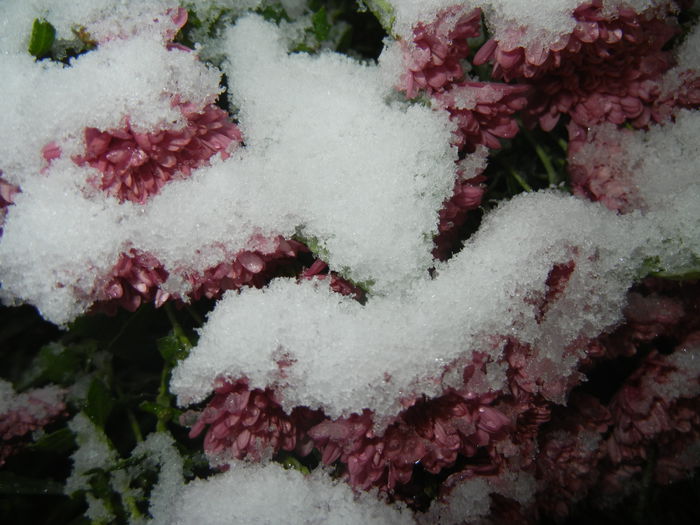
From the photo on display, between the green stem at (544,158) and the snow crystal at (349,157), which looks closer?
the snow crystal at (349,157)

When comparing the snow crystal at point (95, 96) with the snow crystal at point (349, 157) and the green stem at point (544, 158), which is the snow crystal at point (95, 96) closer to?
the snow crystal at point (349, 157)

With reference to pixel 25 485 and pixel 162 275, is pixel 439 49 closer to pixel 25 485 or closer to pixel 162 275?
pixel 162 275

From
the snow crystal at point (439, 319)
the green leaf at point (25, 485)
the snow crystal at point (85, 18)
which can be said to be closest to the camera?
the snow crystal at point (439, 319)

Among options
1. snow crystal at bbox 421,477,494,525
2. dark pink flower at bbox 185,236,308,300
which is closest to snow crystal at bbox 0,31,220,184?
dark pink flower at bbox 185,236,308,300

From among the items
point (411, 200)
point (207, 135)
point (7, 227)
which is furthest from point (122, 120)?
point (411, 200)

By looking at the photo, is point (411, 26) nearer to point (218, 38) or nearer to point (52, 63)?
point (218, 38)

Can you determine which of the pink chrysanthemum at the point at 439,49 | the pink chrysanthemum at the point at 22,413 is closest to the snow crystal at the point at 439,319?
the pink chrysanthemum at the point at 439,49
